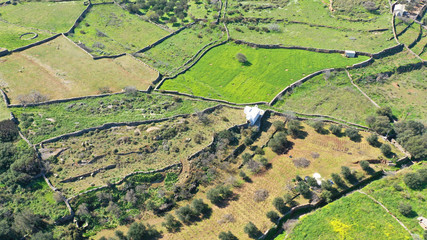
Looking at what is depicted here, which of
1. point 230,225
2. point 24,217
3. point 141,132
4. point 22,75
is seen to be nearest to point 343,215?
point 230,225

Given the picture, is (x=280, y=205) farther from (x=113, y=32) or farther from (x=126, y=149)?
(x=113, y=32)

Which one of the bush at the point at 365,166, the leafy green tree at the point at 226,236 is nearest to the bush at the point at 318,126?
the bush at the point at 365,166

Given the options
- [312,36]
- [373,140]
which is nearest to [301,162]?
[373,140]

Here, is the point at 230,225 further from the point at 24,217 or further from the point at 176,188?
the point at 24,217

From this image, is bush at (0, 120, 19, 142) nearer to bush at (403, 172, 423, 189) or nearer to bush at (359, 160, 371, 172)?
bush at (359, 160, 371, 172)

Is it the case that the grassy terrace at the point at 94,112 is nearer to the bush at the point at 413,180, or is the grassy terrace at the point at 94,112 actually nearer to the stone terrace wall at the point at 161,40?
the stone terrace wall at the point at 161,40

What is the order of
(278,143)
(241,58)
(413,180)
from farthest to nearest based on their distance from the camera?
(241,58)
(278,143)
(413,180)
